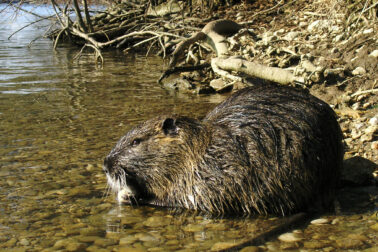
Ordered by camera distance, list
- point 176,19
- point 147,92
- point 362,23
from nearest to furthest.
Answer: point 362,23
point 147,92
point 176,19

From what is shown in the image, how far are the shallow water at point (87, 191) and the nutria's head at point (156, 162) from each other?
0.13m

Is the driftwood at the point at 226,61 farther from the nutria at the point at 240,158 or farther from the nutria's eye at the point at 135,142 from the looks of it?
the nutria's eye at the point at 135,142

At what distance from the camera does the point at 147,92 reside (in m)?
7.50

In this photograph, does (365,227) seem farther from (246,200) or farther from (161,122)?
(161,122)

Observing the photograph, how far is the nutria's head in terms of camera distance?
331 centimetres

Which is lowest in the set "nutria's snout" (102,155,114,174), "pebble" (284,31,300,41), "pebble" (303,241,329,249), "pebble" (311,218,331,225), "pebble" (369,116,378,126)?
"pebble" (303,241,329,249)

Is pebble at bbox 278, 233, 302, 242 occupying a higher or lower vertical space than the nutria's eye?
lower

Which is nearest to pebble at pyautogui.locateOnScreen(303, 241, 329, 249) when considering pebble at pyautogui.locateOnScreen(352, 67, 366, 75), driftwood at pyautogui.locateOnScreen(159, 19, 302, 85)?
pebble at pyautogui.locateOnScreen(352, 67, 366, 75)

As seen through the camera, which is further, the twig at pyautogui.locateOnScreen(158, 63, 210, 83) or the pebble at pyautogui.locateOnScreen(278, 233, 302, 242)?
the twig at pyautogui.locateOnScreen(158, 63, 210, 83)

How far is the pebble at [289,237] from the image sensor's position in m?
2.71

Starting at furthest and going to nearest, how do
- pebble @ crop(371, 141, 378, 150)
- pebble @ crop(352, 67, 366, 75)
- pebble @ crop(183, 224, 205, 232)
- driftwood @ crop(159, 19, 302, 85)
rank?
driftwood @ crop(159, 19, 302, 85)
pebble @ crop(352, 67, 366, 75)
pebble @ crop(371, 141, 378, 150)
pebble @ crop(183, 224, 205, 232)

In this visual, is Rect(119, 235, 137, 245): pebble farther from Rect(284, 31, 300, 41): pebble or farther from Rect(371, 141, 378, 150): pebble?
Rect(284, 31, 300, 41): pebble

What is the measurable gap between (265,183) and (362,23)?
4699 mm

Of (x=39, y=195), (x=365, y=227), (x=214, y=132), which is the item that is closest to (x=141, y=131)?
(x=214, y=132)
